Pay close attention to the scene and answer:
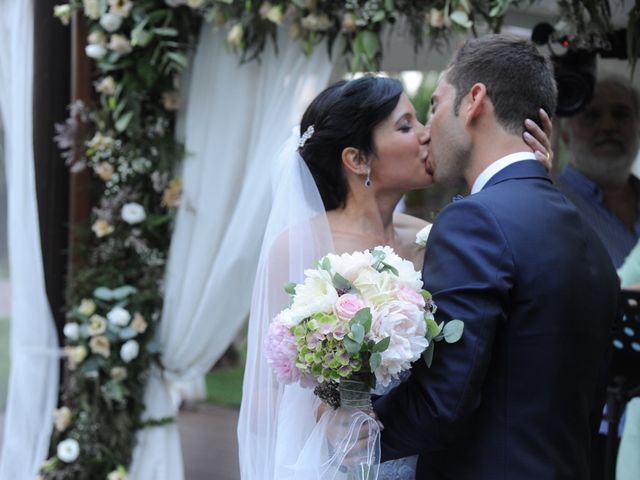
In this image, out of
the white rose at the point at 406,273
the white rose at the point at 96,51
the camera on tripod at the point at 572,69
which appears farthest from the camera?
the white rose at the point at 96,51

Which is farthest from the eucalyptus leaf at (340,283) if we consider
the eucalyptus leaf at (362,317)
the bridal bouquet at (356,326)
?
the eucalyptus leaf at (362,317)

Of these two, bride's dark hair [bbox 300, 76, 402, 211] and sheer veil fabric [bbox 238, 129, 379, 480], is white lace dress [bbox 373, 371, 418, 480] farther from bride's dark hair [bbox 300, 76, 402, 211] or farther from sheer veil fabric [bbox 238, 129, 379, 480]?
bride's dark hair [bbox 300, 76, 402, 211]

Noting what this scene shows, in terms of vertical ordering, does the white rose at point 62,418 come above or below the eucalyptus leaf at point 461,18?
below

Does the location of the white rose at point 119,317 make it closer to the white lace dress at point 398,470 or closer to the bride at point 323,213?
the bride at point 323,213

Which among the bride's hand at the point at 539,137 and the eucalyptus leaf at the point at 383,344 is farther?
the bride's hand at the point at 539,137

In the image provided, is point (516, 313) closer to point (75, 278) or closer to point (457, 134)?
point (457, 134)

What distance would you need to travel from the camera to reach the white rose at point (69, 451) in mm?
4422

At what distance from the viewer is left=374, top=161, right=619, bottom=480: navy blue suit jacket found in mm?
2010

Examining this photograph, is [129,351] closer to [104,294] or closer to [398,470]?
[104,294]

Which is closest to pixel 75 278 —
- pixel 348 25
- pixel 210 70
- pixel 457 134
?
pixel 210 70

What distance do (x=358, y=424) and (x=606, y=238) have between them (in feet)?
7.54

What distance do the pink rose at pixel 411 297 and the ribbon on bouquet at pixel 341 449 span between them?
1.04ft

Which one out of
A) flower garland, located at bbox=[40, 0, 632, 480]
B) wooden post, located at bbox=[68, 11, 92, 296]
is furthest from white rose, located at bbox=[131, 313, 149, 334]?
wooden post, located at bbox=[68, 11, 92, 296]

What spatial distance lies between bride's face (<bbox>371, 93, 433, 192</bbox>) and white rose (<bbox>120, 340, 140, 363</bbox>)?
1.85 metres
